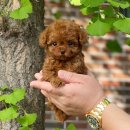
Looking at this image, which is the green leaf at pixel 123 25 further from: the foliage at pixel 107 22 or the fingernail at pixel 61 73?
the fingernail at pixel 61 73

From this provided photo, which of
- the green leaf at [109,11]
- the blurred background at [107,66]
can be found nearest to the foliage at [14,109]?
the green leaf at [109,11]

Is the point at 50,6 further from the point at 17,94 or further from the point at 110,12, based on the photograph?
the point at 17,94

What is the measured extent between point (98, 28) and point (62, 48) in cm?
52

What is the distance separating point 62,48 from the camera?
188 centimetres

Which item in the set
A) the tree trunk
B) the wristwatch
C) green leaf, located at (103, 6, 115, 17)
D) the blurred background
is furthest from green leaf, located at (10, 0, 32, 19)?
the blurred background

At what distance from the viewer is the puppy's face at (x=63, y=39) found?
189cm

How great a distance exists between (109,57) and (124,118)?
2970 mm

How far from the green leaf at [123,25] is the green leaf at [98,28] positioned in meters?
0.07

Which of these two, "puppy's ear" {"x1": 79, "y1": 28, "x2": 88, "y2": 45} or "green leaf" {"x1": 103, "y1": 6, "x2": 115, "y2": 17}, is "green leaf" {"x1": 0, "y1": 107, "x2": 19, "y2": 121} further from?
"green leaf" {"x1": 103, "y1": 6, "x2": 115, "y2": 17}

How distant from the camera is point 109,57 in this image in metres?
4.98

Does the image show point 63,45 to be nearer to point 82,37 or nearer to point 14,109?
point 82,37

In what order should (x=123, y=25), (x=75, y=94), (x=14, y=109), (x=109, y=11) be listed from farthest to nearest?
1. (x=109, y=11)
2. (x=14, y=109)
3. (x=123, y=25)
4. (x=75, y=94)

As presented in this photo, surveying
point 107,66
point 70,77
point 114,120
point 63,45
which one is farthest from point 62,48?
point 107,66

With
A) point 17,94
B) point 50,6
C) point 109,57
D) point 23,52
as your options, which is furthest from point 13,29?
point 109,57
